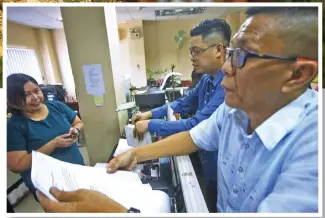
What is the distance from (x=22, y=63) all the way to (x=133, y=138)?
0.43 meters

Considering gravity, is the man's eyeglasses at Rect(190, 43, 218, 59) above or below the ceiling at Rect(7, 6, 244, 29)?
below

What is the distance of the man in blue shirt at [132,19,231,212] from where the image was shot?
0.61 metres

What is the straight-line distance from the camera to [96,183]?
0.59 meters

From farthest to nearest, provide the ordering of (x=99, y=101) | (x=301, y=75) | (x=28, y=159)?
1. (x=99, y=101)
2. (x=28, y=159)
3. (x=301, y=75)

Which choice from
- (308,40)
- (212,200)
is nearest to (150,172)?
(212,200)

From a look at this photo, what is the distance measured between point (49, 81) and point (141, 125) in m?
0.33

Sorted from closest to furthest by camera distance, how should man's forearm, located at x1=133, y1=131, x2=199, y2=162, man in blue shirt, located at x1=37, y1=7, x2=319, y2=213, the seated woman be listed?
man in blue shirt, located at x1=37, y1=7, x2=319, y2=213
the seated woman
man's forearm, located at x1=133, y1=131, x2=199, y2=162

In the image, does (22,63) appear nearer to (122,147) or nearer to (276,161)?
(122,147)

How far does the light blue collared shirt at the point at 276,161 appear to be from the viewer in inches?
18.6

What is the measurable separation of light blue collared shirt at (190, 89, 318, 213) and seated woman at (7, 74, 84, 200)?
0.53 meters

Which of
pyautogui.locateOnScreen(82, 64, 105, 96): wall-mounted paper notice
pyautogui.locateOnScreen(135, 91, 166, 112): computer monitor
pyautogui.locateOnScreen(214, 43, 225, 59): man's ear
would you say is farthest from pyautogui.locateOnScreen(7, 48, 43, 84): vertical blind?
pyautogui.locateOnScreen(214, 43, 225, 59): man's ear

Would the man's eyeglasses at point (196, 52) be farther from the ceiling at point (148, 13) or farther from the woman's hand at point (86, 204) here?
the woman's hand at point (86, 204)

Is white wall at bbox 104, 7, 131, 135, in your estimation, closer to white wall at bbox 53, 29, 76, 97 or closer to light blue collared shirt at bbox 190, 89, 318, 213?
white wall at bbox 53, 29, 76, 97

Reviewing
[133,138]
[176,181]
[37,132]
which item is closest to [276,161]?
[176,181]
